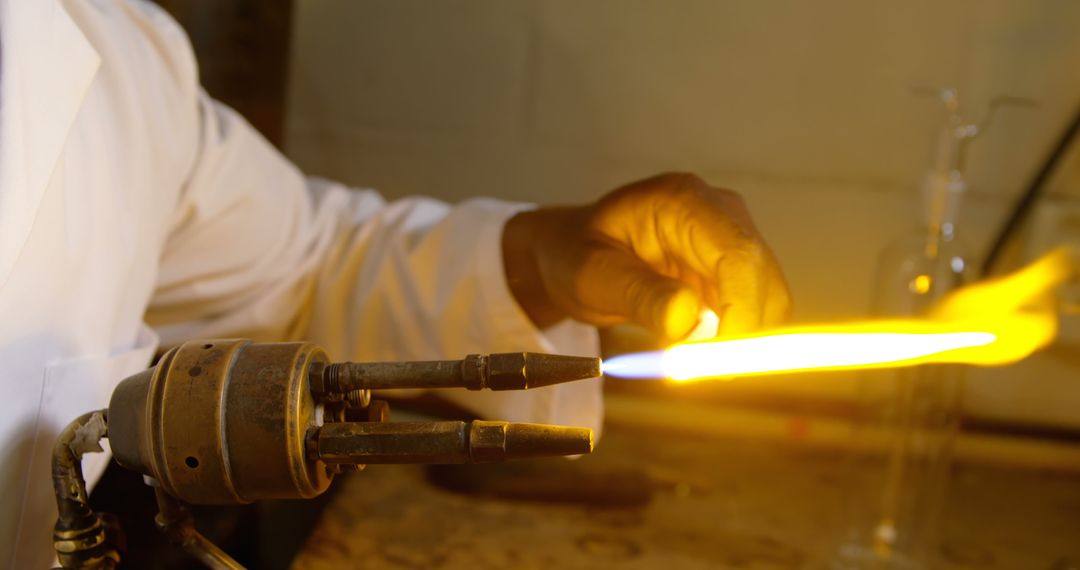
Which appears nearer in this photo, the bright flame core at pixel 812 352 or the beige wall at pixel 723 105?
the bright flame core at pixel 812 352

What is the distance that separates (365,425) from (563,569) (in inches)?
Answer: 14.9

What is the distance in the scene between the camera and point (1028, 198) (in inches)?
37.2

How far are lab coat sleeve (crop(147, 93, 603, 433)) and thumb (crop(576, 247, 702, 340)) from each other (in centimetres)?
10

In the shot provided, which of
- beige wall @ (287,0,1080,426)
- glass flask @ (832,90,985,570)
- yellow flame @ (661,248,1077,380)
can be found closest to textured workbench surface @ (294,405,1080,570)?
glass flask @ (832,90,985,570)

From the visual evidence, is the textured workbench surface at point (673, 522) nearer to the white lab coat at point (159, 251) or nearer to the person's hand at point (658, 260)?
the white lab coat at point (159, 251)

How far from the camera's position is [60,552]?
1.23 ft

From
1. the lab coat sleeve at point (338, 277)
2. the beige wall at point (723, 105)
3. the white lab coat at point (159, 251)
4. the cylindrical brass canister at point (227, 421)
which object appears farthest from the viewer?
the beige wall at point (723, 105)

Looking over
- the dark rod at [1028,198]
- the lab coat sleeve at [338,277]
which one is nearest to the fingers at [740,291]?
the lab coat sleeve at [338,277]

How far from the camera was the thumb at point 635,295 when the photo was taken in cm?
49

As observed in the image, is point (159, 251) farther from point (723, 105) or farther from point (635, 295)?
point (723, 105)

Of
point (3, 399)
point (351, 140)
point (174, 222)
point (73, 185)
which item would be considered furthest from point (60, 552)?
point (351, 140)

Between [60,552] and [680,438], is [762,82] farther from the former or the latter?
[60,552]

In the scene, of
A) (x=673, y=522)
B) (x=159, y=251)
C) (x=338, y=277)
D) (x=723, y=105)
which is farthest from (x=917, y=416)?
(x=159, y=251)

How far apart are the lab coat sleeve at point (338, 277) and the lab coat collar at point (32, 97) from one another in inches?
7.4
